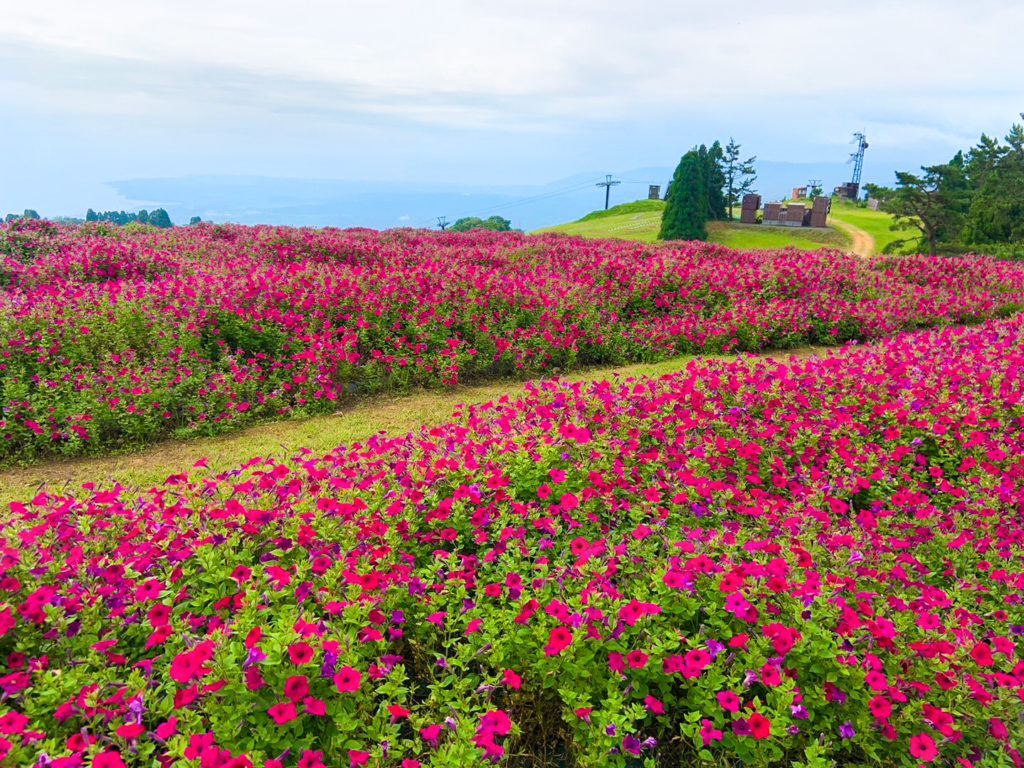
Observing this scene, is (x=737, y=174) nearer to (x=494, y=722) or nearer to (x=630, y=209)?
(x=630, y=209)

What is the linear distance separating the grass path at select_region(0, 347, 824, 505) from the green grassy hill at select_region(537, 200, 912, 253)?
24.7m


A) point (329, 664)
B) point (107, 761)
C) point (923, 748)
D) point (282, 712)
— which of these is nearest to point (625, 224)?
point (923, 748)

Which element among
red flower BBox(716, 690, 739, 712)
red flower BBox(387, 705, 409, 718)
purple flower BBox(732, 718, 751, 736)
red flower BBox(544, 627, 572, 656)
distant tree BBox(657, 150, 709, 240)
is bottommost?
purple flower BBox(732, 718, 751, 736)

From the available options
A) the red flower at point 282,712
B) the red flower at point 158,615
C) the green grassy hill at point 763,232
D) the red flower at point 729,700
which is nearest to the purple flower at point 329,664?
the red flower at point 282,712

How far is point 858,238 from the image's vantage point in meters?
37.1

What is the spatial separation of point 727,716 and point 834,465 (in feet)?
9.36

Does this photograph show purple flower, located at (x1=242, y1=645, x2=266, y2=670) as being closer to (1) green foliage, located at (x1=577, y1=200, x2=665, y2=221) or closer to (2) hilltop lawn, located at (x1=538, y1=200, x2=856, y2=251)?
(2) hilltop lawn, located at (x1=538, y1=200, x2=856, y2=251)

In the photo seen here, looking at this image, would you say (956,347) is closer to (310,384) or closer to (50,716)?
(310,384)

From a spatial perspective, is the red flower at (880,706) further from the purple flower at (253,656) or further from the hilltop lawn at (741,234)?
the hilltop lawn at (741,234)

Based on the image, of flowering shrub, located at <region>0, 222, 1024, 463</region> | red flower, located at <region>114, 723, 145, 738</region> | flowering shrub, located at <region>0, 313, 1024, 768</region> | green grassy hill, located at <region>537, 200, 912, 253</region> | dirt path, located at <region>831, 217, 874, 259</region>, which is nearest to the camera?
A: red flower, located at <region>114, 723, 145, 738</region>

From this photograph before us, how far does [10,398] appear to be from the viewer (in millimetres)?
5848

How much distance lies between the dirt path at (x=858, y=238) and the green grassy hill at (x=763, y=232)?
340 mm

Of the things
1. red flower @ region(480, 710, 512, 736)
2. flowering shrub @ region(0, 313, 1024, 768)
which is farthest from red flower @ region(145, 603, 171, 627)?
red flower @ region(480, 710, 512, 736)

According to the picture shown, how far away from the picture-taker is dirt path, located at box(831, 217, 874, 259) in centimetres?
3247
